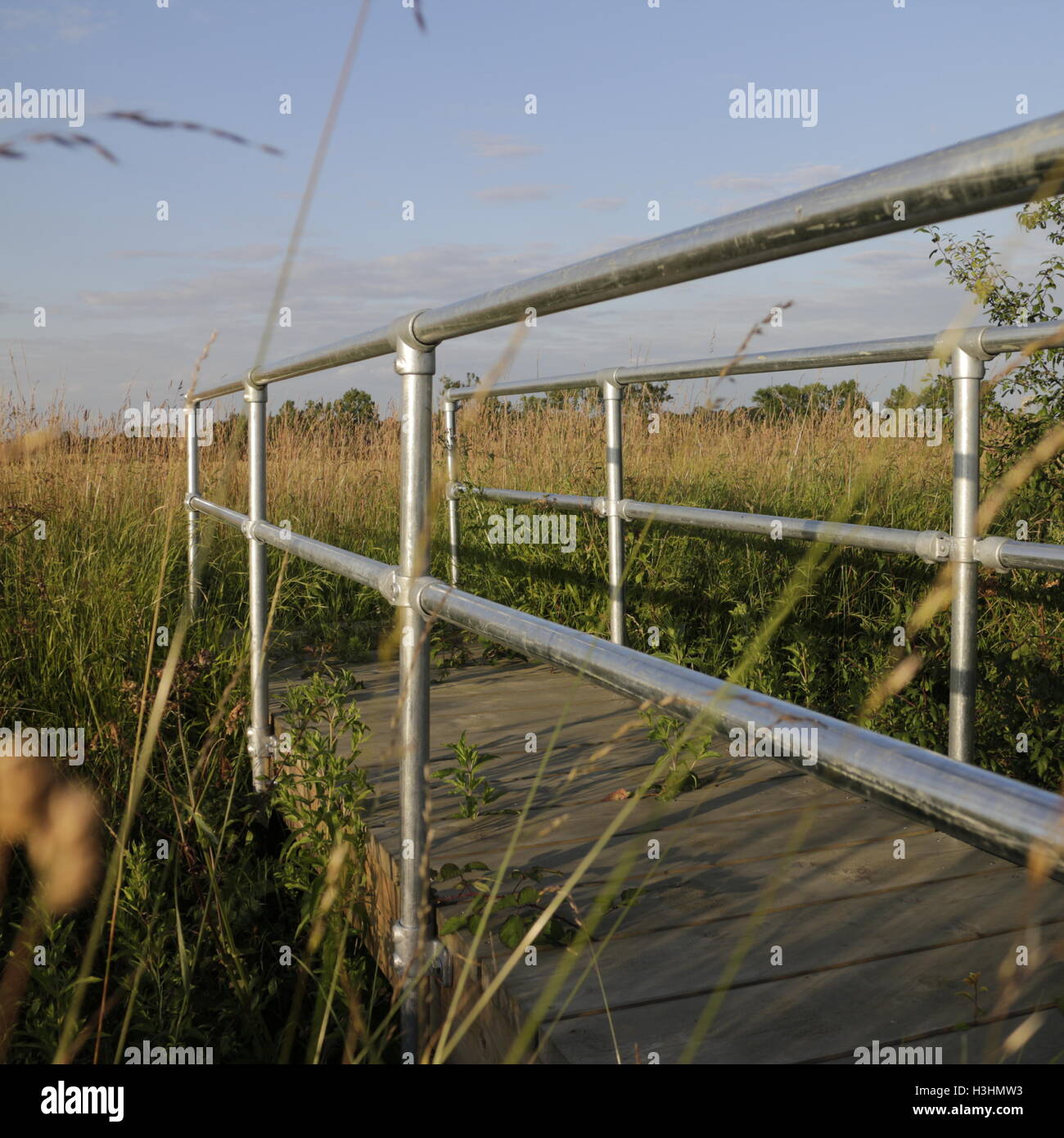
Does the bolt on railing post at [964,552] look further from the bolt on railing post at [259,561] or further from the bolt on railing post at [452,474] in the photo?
the bolt on railing post at [452,474]

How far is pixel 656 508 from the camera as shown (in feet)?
4.97

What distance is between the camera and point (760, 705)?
0.88 meters

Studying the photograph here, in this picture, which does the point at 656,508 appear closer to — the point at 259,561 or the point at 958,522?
the point at 958,522

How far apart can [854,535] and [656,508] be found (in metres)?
1.01

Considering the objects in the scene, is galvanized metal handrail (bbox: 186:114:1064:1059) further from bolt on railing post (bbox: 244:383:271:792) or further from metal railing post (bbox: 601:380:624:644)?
metal railing post (bbox: 601:380:624:644)

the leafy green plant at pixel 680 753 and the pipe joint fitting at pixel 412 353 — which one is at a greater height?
the pipe joint fitting at pixel 412 353

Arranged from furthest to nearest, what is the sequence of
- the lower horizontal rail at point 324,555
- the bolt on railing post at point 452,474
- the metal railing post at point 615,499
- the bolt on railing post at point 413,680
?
the bolt on railing post at point 452,474 → the metal railing post at point 615,499 → the lower horizontal rail at point 324,555 → the bolt on railing post at point 413,680

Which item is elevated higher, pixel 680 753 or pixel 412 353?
pixel 412 353

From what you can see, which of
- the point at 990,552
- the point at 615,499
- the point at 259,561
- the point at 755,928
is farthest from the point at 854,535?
the point at 259,561

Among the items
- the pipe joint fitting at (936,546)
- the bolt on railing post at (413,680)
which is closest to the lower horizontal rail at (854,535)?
the pipe joint fitting at (936,546)

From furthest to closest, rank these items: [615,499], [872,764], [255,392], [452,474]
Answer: [452,474]
[615,499]
[255,392]
[872,764]

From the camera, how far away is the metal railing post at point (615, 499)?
12.1 ft

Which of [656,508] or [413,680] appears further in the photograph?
[413,680]

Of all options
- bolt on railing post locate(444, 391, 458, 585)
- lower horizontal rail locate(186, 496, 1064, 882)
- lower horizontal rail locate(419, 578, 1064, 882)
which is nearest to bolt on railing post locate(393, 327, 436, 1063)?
lower horizontal rail locate(186, 496, 1064, 882)
